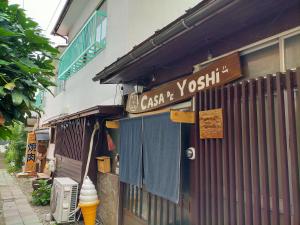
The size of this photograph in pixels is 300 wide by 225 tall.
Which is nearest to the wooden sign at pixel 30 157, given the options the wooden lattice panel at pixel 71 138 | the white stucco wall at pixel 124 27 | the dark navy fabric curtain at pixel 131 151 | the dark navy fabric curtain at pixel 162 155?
the wooden lattice panel at pixel 71 138

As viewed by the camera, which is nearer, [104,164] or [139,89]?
[139,89]

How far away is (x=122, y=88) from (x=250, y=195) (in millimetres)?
4552

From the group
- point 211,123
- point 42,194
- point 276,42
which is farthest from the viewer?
point 42,194

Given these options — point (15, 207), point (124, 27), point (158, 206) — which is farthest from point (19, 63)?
point (15, 207)

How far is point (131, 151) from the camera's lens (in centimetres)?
557

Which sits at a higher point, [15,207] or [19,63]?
[19,63]

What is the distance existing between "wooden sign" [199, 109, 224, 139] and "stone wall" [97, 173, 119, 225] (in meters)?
3.49

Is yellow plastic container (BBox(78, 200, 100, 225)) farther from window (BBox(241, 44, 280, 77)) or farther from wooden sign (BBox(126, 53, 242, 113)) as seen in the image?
window (BBox(241, 44, 280, 77))

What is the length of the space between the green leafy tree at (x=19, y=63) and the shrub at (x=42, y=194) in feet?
22.8

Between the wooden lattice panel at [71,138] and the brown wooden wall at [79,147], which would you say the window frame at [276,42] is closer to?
the brown wooden wall at [79,147]

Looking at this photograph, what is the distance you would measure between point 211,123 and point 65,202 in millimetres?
5205

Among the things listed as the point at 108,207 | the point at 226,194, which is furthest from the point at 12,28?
the point at 108,207

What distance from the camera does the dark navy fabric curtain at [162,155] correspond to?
4148mm

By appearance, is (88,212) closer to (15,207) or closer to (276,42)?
(15,207)
